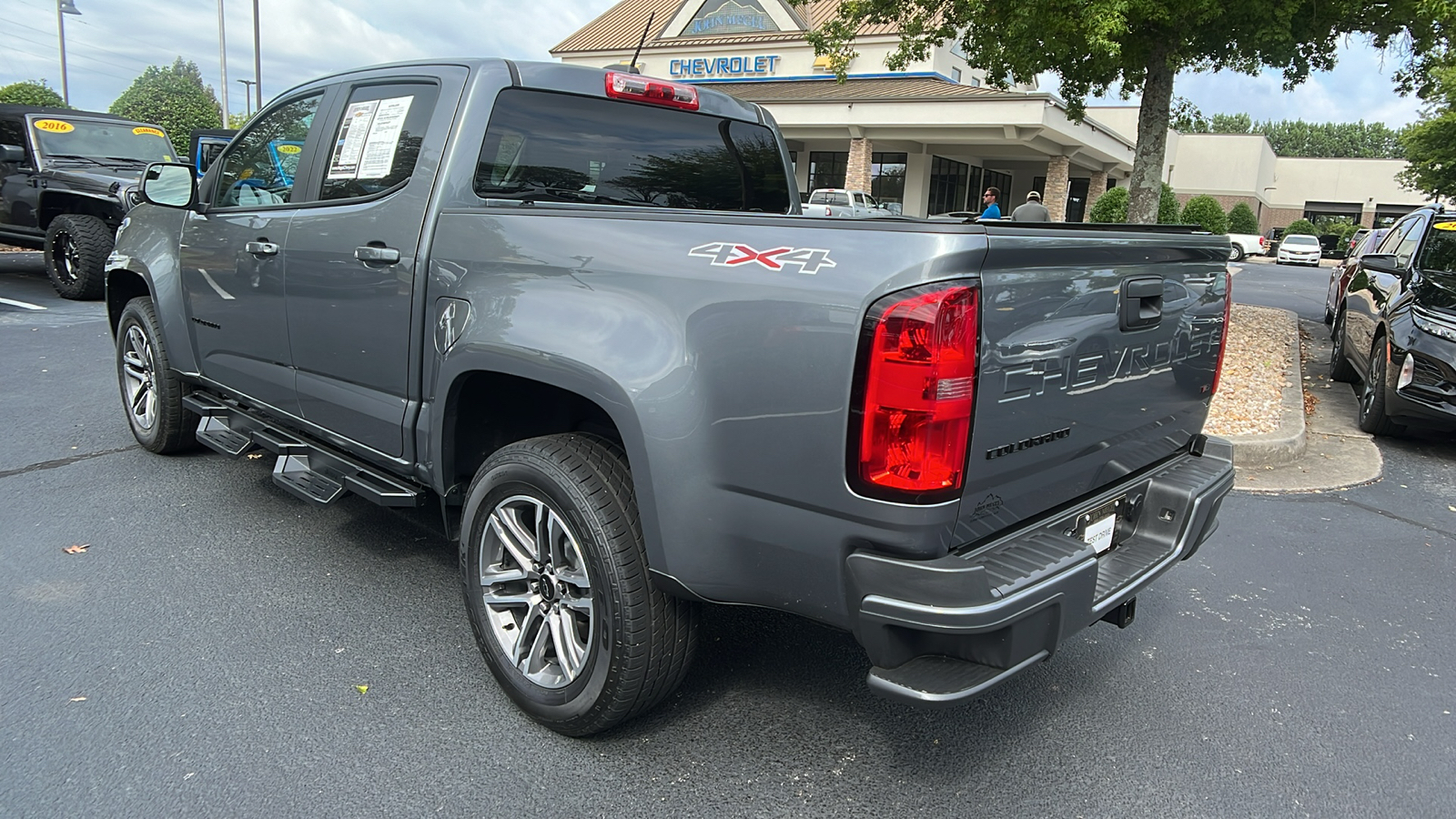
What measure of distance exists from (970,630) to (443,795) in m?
1.46

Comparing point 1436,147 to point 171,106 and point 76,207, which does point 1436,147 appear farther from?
point 171,106

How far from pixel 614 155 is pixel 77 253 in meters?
9.91

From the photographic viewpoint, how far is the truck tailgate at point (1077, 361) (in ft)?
7.04

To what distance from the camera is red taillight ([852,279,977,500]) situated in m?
2.01

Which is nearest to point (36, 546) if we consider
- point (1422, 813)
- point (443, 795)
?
point (443, 795)

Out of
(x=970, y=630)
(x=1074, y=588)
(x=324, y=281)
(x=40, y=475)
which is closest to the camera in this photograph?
(x=970, y=630)

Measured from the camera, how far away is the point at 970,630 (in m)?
2.04

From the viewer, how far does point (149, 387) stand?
5.20m

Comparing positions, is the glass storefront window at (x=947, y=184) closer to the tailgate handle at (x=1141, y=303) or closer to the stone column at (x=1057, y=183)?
the stone column at (x=1057, y=183)

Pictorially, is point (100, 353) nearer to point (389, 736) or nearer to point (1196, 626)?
point (389, 736)

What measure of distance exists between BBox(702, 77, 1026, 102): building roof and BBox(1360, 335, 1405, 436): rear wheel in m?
20.8

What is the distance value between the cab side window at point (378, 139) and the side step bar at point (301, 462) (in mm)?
1031

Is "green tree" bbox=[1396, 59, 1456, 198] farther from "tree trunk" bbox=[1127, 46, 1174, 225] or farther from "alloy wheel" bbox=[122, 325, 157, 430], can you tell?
"alloy wheel" bbox=[122, 325, 157, 430]

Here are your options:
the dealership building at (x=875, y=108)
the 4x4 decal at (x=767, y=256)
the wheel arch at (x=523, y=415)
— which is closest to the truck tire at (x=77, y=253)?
the wheel arch at (x=523, y=415)
